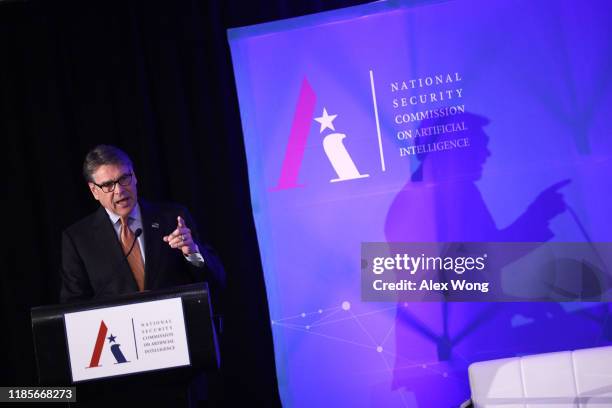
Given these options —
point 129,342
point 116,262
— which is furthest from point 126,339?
point 116,262

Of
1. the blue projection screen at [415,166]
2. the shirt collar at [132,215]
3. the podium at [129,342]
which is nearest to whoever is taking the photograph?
the podium at [129,342]

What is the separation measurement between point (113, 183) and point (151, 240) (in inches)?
12.2

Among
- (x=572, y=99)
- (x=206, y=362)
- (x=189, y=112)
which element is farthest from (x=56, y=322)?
(x=572, y=99)

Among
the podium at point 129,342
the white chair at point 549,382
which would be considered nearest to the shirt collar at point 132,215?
the podium at point 129,342

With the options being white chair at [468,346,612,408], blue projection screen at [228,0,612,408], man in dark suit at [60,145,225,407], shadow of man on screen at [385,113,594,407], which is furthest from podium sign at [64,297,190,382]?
shadow of man on screen at [385,113,594,407]

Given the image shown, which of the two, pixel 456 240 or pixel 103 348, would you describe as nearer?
pixel 103 348

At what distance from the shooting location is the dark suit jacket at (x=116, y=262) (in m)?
3.21

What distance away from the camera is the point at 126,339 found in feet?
8.80

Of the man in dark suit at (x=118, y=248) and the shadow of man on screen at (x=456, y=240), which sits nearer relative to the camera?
the man in dark suit at (x=118, y=248)

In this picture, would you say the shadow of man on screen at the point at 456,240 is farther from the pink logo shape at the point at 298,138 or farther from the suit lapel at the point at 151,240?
the suit lapel at the point at 151,240

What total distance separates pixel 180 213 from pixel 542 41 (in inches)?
83.2

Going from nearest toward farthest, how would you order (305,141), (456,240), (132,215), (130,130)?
1. (132,215)
2. (456,240)
3. (305,141)
4. (130,130)

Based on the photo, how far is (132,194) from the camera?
3295mm

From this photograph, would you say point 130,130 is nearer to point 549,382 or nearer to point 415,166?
point 415,166
